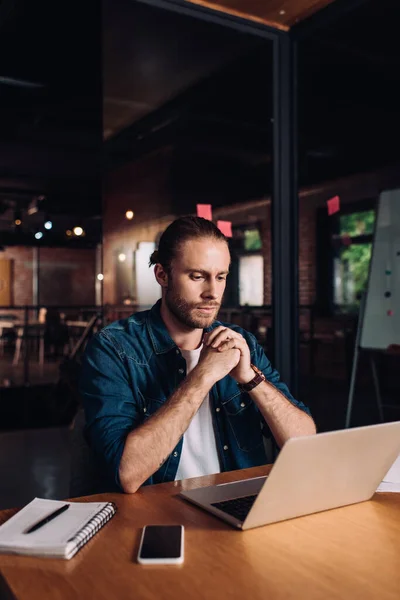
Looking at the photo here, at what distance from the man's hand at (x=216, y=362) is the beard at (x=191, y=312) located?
0.45ft

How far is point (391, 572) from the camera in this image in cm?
85

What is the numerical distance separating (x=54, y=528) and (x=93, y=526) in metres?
0.06

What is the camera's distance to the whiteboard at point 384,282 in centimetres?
373

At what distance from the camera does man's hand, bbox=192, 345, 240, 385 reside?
142 centimetres

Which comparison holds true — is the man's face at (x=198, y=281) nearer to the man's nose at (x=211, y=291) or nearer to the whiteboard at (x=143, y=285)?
the man's nose at (x=211, y=291)

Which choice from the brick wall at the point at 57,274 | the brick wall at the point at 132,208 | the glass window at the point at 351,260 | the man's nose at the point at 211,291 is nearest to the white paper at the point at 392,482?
the man's nose at the point at 211,291

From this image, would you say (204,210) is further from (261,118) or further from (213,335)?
(261,118)

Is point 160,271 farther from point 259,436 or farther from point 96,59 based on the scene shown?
point 96,59

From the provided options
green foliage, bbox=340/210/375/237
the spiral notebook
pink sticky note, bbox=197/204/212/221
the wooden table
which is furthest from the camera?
green foliage, bbox=340/210/375/237

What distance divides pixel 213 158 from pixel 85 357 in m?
6.31

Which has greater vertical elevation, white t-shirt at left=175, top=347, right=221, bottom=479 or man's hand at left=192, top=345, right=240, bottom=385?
man's hand at left=192, top=345, right=240, bottom=385

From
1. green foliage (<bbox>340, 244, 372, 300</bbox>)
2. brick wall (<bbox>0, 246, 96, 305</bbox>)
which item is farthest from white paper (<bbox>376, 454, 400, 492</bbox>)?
brick wall (<bbox>0, 246, 96, 305</bbox>)

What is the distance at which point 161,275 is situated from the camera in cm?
169

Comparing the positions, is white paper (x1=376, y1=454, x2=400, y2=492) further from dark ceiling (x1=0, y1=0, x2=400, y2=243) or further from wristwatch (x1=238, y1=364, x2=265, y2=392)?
dark ceiling (x1=0, y1=0, x2=400, y2=243)
